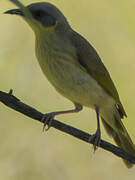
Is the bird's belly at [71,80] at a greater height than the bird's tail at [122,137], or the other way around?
A: the bird's belly at [71,80]

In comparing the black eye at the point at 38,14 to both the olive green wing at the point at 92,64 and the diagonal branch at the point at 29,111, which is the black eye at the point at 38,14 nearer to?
the olive green wing at the point at 92,64

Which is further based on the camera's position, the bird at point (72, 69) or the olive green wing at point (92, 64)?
the olive green wing at point (92, 64)

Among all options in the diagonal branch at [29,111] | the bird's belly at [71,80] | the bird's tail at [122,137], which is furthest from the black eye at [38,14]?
the bird's tail at [122,137]

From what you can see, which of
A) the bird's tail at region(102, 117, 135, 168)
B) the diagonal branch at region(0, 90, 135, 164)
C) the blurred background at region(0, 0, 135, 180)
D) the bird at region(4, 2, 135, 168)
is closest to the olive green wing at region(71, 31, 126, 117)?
the bird at region(4, 2, 135, 168)

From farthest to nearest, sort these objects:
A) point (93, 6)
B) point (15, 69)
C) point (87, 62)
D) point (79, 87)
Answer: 1. point (93, 6)
2. point (15, 69)
3. point (87, 62)
4. point (79, 87)

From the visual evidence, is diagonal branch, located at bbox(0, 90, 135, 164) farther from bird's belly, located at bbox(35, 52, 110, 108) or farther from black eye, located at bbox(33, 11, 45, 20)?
black eye, located at bbox(33, 11, 45, 20)

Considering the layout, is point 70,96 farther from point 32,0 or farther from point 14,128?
point 32,0

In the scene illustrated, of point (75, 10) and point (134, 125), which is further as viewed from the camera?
point (75, 10)

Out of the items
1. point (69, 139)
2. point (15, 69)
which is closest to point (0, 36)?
point (15, 69)
